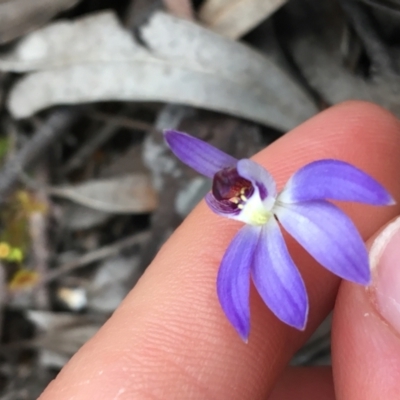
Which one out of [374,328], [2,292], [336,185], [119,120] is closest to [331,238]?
[336,185]

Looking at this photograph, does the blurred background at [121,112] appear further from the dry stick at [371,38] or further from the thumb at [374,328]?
the thumb at [374,328]

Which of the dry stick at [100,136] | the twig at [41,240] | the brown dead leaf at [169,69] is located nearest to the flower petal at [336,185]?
the brown dead leaf at [169,69]

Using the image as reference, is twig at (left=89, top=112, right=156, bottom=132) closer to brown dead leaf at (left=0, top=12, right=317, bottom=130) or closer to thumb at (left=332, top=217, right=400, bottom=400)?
brown dead leaf at (left=0, top=12, right=317, bottom=130)

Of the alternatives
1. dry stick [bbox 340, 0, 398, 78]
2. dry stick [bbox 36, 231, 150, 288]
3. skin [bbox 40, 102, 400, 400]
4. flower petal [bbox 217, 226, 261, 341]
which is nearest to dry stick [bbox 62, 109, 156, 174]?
dry stick [bbox 36, 231, 150, 288]

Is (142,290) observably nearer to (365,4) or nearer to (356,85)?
(356,85)

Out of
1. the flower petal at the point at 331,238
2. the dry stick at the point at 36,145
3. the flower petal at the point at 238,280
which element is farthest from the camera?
the dry stick at the point at 36,145

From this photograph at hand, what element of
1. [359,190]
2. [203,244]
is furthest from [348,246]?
[203,244]

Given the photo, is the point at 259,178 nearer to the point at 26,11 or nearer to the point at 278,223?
the point at 278,223
